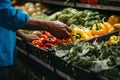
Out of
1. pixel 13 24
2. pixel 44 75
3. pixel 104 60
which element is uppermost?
pixel 13 24

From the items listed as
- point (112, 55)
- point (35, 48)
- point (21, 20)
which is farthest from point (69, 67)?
point (35, 48)

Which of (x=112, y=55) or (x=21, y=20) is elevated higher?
(x=21, y=20)

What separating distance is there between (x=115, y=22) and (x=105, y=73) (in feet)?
6.88

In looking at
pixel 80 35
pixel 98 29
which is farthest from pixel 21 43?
pixel 98 29

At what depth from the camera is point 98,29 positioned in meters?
4.27

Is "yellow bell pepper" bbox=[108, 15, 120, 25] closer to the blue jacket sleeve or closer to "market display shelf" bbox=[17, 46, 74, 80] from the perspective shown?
"market display shelf" bbox=[17, 46, 74, 80]

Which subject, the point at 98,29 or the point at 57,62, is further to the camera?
the point at 98,29

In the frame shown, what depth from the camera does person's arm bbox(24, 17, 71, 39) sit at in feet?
10.1

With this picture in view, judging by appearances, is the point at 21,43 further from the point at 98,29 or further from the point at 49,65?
the point at 98,29

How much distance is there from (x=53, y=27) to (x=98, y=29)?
1.34 m

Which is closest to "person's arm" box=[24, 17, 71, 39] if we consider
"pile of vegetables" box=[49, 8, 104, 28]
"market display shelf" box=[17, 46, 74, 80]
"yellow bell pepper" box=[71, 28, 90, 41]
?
"market display shelf" box=[17, 46, 74, 80]

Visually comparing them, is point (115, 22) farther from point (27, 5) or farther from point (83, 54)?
point (27, 5)

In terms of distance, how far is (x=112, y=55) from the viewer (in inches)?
115

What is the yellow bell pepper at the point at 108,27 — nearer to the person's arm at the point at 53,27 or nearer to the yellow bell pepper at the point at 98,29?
the yellow bell pepper at the point at 98,29
